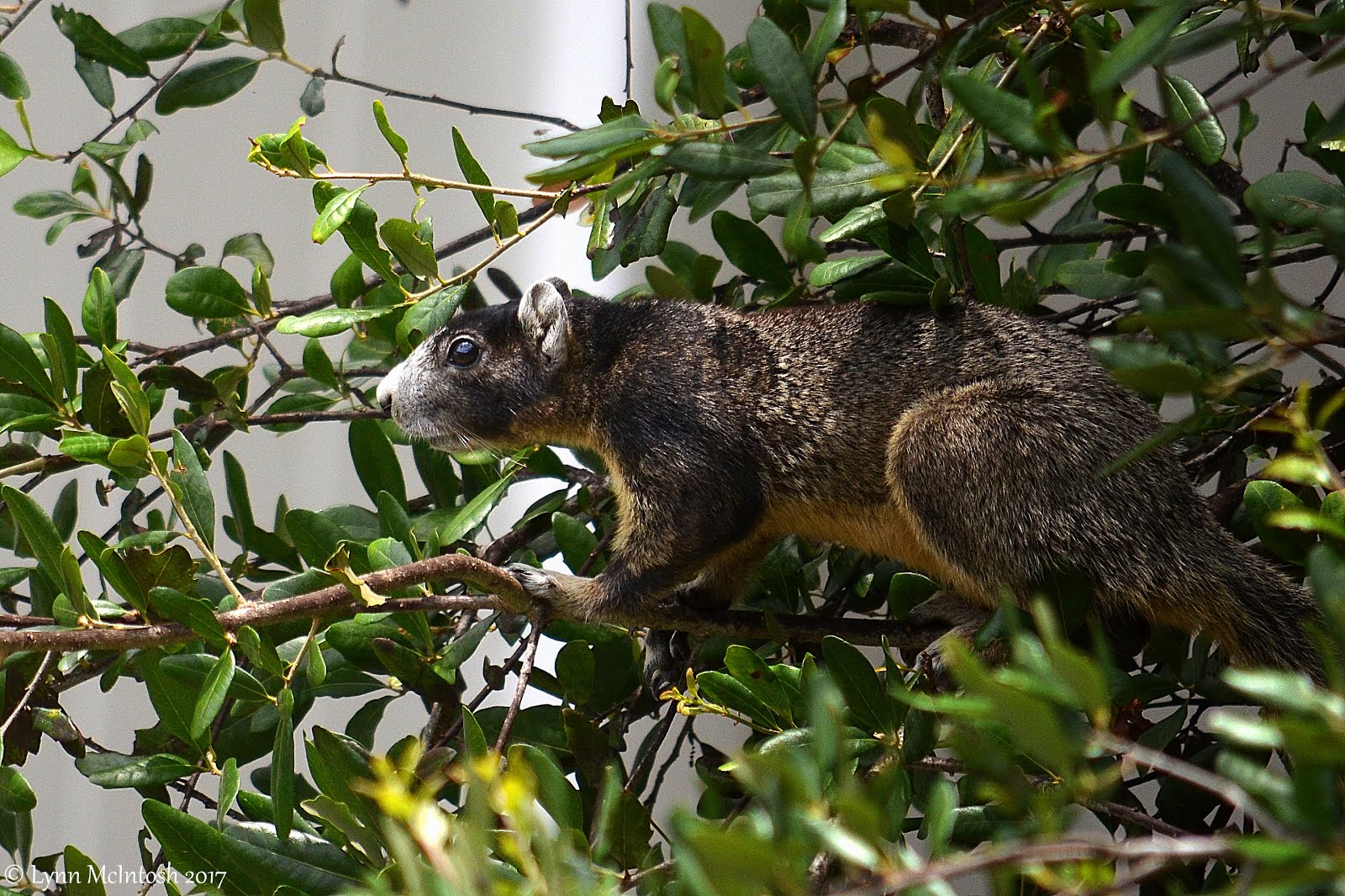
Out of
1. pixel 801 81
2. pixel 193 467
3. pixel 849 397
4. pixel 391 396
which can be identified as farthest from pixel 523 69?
pixel 801 81

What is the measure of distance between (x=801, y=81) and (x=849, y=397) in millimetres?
580

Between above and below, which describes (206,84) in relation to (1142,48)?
above

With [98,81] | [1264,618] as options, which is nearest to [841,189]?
[1264,618]

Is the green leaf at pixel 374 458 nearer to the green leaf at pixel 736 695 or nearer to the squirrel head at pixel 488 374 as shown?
the squirrel head at pixel 488 374

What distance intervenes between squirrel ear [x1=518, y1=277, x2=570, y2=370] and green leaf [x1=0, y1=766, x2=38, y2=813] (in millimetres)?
755

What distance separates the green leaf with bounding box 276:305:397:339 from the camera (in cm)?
123

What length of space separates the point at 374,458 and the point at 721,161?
0.72 metres

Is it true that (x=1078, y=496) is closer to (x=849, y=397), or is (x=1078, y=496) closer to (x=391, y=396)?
(x=849, y=397)

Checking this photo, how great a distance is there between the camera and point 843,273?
50.8 inches

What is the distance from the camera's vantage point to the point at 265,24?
138 centimetres

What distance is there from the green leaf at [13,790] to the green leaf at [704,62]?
0.91 meters

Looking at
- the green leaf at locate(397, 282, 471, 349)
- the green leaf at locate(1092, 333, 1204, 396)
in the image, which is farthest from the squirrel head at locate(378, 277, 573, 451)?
the green leaf at locate(1092, 333, 1204, 396)

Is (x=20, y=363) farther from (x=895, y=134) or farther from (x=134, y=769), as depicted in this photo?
(x=895, y=134)

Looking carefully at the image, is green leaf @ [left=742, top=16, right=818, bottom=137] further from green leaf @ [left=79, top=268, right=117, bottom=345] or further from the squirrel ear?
green leaf @ [left=79, top=268, right=117, bottom=345]
